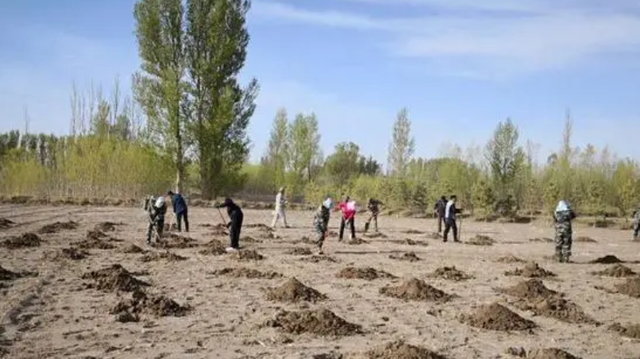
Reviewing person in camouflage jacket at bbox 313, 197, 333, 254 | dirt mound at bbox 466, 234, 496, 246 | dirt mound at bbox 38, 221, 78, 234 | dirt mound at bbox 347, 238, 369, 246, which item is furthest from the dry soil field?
dirt mound at bbox 466, 234, 496, 246

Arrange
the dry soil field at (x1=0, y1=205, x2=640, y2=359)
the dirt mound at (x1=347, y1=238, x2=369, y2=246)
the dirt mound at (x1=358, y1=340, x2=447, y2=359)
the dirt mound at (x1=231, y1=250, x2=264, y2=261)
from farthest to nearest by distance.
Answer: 1. the dirt mound at (x1=347, y1=238, x2=369, y2=246)
2. the dirt mound at (x1=231, y1=250, x2=264, y2=261)
3. the dry soil field at (x1=0, y1=205, x2=640, y2=359)
4. the dirt mound at (x1=358, y1=340, x2=447, y2=359)

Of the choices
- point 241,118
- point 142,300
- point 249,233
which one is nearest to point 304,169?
point 241,118

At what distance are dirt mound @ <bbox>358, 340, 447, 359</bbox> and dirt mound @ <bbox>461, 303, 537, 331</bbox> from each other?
2.57 meters

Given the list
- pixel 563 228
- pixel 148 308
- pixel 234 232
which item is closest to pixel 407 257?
pixel 563 228

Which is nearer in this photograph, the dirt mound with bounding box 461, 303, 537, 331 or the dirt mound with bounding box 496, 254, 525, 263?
the dirt mound with bounding box 461, 303, 537, 331

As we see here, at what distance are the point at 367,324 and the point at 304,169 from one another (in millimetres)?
53722

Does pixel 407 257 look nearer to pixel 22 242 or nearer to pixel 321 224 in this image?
pixel 321 224

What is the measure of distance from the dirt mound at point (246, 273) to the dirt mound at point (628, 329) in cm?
744

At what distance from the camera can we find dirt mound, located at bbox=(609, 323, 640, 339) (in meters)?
10.3

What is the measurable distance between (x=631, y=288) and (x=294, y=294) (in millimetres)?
8265

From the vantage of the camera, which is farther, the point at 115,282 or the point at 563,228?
the point at 563,228

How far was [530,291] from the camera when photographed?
44.6 feet

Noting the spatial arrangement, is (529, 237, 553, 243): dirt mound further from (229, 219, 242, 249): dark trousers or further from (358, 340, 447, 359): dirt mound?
(358, 340, 447, 359): dirt mound

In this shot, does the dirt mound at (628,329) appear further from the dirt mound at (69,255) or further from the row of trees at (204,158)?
the row of trees at (204,158)
